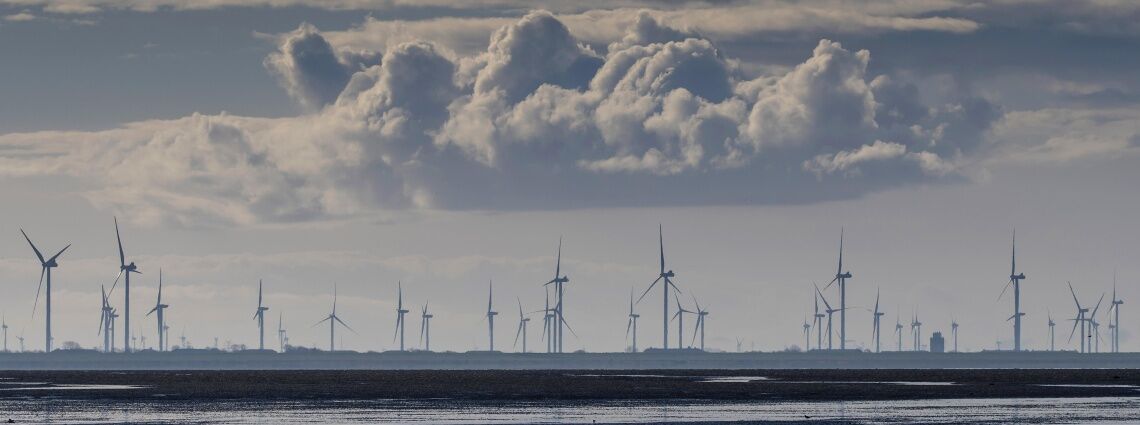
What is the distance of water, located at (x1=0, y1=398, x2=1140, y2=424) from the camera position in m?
101

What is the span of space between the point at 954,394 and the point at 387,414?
1933 inches

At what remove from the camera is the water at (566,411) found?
101 meters

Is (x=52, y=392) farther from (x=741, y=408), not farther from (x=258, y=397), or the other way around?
(x=741, y=408)

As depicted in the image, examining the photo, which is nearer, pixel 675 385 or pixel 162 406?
pixel 162 406

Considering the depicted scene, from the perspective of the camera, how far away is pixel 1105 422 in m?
95.7

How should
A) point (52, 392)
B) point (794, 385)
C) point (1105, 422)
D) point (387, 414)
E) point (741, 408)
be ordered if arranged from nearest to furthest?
point (1105, 422) < point (387, 414) < point (741, 408) < point (52, 392) < point (794, 385)

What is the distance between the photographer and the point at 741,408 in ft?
379

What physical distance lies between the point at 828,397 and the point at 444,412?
3466 centimetres

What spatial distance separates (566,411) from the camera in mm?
112500

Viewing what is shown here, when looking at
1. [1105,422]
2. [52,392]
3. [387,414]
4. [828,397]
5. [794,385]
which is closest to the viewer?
[1105,422]

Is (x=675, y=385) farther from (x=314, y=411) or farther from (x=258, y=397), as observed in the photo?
(x=314, y=411)

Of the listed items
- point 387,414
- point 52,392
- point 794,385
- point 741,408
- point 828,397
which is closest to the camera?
point 387,414

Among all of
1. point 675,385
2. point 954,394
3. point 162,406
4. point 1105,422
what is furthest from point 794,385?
point 1105,422

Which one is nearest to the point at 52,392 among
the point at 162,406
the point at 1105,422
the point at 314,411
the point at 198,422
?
the point at 162,406
